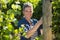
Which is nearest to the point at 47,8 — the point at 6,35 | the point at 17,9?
the point at 17,9

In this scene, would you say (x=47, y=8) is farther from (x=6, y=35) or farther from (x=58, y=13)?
(x=58, y=13)

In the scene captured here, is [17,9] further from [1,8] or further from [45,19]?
[45,19]

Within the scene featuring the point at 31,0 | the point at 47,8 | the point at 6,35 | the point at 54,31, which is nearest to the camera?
the point at 6,35

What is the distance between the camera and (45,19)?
123 inches

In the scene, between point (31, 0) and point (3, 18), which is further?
point (31, 0)

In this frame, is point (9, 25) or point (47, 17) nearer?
point (9, 25)

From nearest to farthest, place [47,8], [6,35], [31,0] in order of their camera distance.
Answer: [6,35]
[47,8]
[31,0]

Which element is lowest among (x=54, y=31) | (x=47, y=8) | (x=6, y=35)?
(x=54, y=31)

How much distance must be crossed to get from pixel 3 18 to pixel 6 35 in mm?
185

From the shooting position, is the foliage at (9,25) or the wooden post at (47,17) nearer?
the foliage at (9,25)

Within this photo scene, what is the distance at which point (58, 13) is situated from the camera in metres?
4.05

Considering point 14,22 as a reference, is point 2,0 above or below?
above

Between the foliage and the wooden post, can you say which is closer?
the foliage

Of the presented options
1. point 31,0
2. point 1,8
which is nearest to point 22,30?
point 1,8
